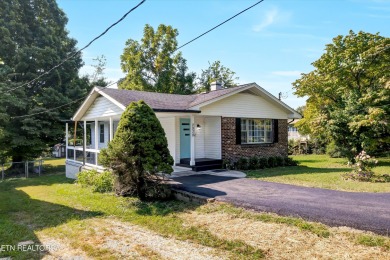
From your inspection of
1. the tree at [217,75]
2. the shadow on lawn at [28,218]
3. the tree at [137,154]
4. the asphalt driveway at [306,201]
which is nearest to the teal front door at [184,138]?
the asphalt driveway at [306,201]

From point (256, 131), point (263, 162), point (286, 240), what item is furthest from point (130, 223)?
point (256, 131)

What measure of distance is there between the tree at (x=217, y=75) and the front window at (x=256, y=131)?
19.8 m

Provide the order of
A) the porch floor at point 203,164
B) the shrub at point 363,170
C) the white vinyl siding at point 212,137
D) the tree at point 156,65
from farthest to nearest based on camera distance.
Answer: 1. the tree at point 156,65
2. the white vinyl siding at point 212,137
3. the porch floor at point 203,164
4. the shrub at point 363,170

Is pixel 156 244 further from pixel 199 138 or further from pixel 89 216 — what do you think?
pixel 199 138

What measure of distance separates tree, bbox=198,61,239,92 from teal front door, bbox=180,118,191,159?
2130 centimetres

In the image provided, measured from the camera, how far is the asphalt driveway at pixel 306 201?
207 inches

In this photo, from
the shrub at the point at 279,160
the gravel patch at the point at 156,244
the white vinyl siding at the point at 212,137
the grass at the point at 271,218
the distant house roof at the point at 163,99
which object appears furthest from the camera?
the shrub at the point at 279,160

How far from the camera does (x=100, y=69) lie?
35.5 meters

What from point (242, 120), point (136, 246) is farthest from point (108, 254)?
point (242, 120)

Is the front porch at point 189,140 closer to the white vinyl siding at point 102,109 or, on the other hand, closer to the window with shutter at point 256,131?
the white vinyl siding at point 102,109

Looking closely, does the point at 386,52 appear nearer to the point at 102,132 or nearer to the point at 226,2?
the point at 226,2

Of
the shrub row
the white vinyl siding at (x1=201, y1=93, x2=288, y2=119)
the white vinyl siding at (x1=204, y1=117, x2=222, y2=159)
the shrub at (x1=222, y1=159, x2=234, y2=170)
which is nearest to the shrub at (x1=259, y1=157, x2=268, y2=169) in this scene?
the shrub row

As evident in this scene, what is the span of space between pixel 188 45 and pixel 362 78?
1658cm

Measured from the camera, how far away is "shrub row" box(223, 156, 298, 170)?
13.0m
